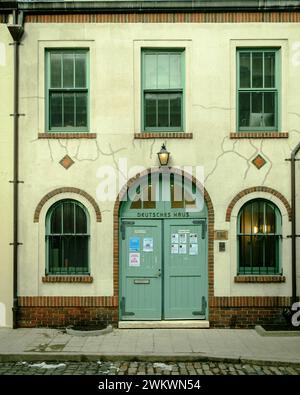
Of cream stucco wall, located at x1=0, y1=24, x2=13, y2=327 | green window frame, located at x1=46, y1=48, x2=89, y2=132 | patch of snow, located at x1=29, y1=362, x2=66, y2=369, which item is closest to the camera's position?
patch of snow, located at x1=29, y1=362, x2=66, y2=369

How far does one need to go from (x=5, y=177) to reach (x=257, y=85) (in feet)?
19.8

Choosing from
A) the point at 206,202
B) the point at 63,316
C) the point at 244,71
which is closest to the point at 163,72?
the point at 244,71

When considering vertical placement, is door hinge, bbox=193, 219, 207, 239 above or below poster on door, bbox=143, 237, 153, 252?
above

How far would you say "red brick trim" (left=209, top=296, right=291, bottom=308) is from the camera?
10727 millimetres

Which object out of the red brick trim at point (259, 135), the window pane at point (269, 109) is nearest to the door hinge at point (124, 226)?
the red brick trim at point (259, 135)

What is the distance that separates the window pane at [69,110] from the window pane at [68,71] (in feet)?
0.81

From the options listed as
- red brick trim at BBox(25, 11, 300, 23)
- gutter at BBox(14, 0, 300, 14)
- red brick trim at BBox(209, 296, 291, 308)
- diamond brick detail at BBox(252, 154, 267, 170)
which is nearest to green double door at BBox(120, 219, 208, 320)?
red brick trim at BBox(209, 296, 291, 308)

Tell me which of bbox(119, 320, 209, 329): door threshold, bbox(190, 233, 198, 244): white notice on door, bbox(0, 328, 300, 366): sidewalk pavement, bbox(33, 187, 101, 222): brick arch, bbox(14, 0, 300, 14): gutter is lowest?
bbox(0, 328, 300, 366): sidewalk pavement

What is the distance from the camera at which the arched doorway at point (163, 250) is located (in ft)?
35.7

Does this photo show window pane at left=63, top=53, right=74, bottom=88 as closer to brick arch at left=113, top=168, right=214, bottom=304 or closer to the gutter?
the gutter

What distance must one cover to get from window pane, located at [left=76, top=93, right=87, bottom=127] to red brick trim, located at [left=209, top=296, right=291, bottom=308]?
5.01m
